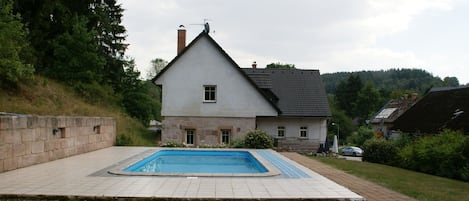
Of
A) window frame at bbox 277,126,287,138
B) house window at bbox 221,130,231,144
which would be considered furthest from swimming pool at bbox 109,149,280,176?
window frame at bbox 277,126,287,138

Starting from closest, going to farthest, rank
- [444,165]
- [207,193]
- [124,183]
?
[207,193], [124,183], [444,165]

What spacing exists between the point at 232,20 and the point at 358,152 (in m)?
24.6

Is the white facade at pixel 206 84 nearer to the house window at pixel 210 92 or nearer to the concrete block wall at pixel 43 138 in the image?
the house window at pixel 210 92

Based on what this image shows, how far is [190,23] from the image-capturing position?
27156 millimetres

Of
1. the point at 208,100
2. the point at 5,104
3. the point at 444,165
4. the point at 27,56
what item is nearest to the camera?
the point at 444,165

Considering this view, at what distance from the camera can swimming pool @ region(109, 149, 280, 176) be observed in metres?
12.4

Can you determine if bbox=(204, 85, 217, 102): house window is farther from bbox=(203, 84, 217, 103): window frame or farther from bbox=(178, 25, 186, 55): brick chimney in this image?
bbox=(178, 25, 186, 55): brick chimney

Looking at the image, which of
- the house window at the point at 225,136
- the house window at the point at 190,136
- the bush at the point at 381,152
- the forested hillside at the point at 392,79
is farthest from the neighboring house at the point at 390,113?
the forested hillside at the point at 392,79

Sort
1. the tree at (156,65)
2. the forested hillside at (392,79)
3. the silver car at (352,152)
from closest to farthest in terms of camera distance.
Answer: the silver car at (352,152)
the tree at (156,65)
the forested hillside at (392,79)

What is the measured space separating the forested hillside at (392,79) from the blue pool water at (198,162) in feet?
297

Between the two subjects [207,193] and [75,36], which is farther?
[75,36]

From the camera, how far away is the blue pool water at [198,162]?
12875 millimetres

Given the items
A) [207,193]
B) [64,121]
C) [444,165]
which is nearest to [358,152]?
[444,165]

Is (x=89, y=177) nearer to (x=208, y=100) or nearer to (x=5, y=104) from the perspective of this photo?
(x=5, y=104)
